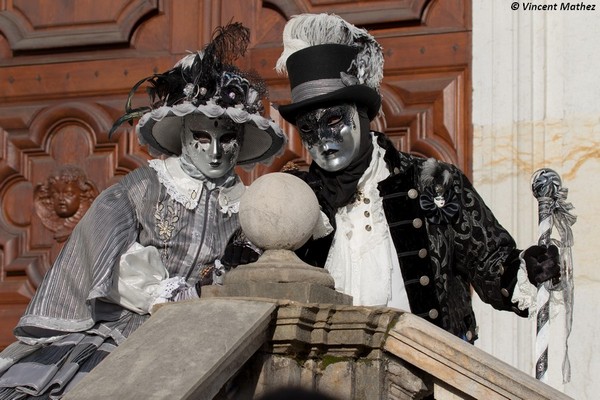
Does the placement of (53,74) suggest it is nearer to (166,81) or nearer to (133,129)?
(133,129)

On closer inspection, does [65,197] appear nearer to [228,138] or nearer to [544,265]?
[228,138]

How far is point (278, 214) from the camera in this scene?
505 centimetres

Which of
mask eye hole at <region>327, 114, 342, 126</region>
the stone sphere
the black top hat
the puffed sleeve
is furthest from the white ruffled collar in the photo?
the stone sphere

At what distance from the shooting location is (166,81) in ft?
21.7

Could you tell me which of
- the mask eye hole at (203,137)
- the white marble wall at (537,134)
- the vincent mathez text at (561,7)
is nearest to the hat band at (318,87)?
the mask eye hole at (203,137)

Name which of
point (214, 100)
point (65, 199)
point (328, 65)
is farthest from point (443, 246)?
point (65, 199)

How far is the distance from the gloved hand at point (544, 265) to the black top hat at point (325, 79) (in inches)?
34.2

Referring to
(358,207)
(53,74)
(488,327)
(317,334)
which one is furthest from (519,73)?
(317,334)

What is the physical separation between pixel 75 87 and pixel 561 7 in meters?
2.46

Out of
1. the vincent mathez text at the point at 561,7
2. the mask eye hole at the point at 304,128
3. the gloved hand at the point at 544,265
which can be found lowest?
the gloved hand at the point at 544,265

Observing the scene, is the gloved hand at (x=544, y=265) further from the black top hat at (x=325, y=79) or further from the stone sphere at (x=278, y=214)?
the stone sphere at (x=278, y=214)

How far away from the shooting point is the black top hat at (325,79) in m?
6.30

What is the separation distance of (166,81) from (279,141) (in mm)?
497

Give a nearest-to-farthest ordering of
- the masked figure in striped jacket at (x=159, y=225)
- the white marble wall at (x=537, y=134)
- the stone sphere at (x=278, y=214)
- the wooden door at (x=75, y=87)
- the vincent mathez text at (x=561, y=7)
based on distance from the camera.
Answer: the stone sphere at (x=278, y=214)
the masked figure in striped jacket at (x=159, y=225)
the white marble wall at (x=537, y=134)
the vincent mathez text at (x=561, y=7)
the wooden door at (x=75, y=87)
